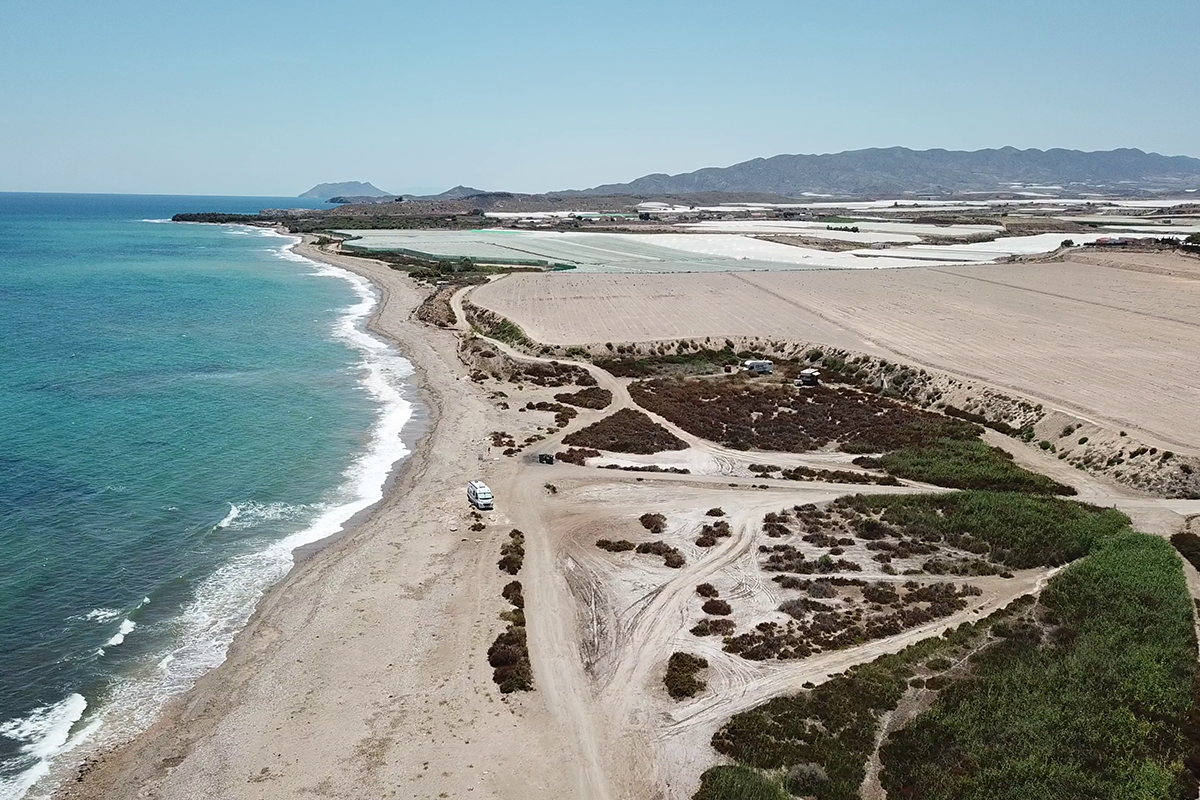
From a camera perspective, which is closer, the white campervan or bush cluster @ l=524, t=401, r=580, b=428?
the white campervan

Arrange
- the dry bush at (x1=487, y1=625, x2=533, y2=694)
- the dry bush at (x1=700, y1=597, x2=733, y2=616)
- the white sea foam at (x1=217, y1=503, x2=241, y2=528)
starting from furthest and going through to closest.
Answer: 1. the white sea foam at (x1=217, y1=503, x2=241, y2=528)
2. the dry bush at (x1=700, y1=597, x2=733, y2=616)
3. the dry bush at (x1=487, y1=625, x2=533, y2=694)

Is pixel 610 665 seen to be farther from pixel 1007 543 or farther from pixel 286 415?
pixel 286 415

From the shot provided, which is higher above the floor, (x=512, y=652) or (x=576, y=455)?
(x=576, y=455)

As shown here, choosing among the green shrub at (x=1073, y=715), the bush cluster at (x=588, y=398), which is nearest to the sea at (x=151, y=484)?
the bush cluster at (x=588, y=398)

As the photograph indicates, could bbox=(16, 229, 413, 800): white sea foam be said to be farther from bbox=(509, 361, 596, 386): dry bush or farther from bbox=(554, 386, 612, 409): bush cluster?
bbox=(554, 386, 612, 409): bush cluster

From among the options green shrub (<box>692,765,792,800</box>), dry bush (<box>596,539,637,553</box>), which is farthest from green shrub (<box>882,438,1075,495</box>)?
green shrub (<box>692,765,792,800</box>)

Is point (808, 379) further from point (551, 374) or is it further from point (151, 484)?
Result: point (151, 484)

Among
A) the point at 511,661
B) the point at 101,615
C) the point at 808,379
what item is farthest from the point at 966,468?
the point at 101,615
